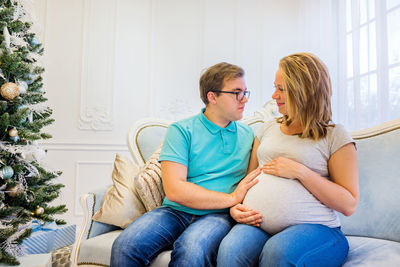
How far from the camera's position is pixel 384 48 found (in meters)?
2.36

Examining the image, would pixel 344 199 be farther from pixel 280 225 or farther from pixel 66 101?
pixel 66 101

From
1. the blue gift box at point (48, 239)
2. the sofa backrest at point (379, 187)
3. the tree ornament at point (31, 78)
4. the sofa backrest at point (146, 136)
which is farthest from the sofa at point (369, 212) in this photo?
the tree ornament at point (31, 78)

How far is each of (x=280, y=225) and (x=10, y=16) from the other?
1.60m

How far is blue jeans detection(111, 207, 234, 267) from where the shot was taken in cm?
116

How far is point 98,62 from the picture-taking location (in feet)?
11.4

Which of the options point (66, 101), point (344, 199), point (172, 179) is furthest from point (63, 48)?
point (344, 199)

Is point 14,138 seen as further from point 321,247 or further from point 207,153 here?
point 321,247

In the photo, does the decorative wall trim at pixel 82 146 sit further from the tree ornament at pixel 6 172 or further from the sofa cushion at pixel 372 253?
the sofa cushion at pixel 372 253

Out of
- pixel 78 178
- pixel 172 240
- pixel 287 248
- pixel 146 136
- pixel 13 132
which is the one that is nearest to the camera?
pixel 287 248

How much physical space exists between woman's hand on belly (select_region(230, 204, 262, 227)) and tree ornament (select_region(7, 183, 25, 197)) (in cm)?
106

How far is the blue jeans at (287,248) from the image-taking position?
1.03 metres

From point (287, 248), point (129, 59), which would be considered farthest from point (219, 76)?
point (129, 59)

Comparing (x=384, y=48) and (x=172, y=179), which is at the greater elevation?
(x=384, y=48)

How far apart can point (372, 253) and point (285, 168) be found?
461mm
